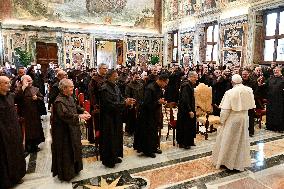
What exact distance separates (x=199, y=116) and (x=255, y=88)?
181 centimetres

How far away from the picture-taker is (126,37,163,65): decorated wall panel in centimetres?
1853

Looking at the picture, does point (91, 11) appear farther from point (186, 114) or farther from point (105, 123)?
point (105, 123)

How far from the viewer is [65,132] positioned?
4.18 metres

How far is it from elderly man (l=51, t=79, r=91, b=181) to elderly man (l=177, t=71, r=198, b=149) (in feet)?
7.60

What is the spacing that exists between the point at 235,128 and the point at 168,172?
4.60 feet

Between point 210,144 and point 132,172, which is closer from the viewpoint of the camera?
point 132,172

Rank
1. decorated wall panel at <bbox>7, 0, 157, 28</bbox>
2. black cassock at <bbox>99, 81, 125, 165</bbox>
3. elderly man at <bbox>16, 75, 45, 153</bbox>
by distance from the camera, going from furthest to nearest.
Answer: decorated wall panel at <bbox>7, 0, 157, 28</bbox>, elderly man at <bbox>16, 75, 45, 153</bbox>, black cassock at <bbox>99, 81, 125, 165</bbox>

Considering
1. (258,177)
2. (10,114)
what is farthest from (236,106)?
(10,114)

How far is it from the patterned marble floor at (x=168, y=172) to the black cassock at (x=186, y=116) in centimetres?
25

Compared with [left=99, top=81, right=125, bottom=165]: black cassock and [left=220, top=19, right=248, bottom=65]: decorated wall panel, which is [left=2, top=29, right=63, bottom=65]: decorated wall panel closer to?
[left=220, top=19, right=248, bottom=65]: decorated wall panel

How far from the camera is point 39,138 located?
18.9 feet

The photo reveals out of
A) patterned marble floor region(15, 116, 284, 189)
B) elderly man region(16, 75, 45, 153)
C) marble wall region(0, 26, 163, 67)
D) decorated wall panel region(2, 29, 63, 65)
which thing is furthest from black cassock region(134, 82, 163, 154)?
decorated wall panel region(2, 29, 63, 65)

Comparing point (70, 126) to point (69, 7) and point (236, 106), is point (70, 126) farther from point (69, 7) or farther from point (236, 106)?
point (69, 7)

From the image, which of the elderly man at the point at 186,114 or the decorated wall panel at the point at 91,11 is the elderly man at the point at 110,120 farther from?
the decorated wall panel at the point at 91,11
